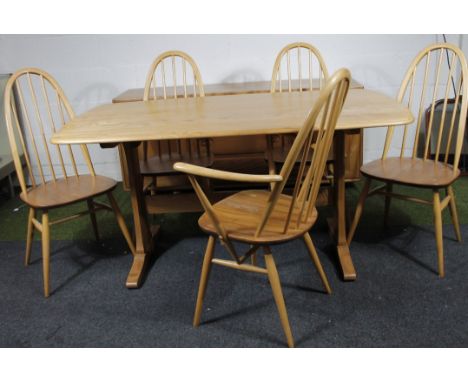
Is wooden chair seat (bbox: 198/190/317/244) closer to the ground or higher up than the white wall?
closer to the ground

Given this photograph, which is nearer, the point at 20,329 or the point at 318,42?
the point at 20,329

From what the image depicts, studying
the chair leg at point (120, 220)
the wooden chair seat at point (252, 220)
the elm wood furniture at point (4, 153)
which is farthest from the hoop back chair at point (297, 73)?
the elm wood furniture at point (4, 153)

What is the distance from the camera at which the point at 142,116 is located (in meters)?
1.72

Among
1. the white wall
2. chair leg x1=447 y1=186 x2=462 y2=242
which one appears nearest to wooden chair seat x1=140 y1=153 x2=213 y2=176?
the white wall

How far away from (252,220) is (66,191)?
97 cm

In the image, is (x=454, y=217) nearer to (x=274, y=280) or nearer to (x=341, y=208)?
(x=341, y=208)

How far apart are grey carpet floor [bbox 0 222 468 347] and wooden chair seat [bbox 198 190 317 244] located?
0.42 m

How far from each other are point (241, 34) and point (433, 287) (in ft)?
6.65

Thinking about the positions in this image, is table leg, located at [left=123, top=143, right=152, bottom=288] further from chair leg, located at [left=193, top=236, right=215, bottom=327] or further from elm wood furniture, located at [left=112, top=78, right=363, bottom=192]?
elm wood furniture, located at [left=112, top=78, right=363, bottom=192]

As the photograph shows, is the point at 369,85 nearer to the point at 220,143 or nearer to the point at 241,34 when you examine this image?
the point at 241,34

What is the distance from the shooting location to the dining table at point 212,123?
4.62 feet

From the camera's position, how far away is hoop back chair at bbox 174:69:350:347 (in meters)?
1.10

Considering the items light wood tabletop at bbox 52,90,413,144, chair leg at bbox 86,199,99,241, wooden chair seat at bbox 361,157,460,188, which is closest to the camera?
light wood tabletop at bbox 52,90,413,144
